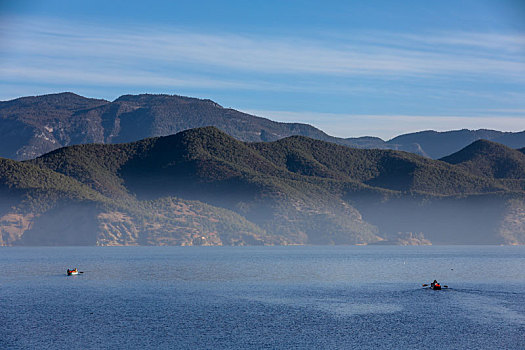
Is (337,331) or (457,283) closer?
(337,331)

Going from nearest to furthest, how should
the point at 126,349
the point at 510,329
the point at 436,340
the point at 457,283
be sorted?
the point at 126,349
the point at 436,340
the point at 510,329
the point at 457,283

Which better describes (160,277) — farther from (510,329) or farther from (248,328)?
(510,329)

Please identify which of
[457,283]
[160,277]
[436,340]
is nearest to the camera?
[436,340]

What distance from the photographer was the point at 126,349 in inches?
3376

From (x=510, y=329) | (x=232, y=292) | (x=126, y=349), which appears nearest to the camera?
(x=126, y=349)

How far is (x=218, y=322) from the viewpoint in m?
105

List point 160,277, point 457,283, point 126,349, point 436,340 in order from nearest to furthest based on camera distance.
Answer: point 126,349
point 436,340
point 457,283
point 160,277

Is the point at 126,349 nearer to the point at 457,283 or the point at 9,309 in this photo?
the point at 9,309

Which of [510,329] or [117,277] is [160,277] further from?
Answer: [510,329]

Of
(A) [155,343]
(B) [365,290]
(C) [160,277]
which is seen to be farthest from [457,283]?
(A) [155,343]

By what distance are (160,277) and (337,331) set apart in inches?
3499

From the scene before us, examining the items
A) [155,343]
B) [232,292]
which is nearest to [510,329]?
[155,343]

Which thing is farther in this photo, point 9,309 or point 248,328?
point 9,309

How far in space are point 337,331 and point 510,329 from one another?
23359 mm
